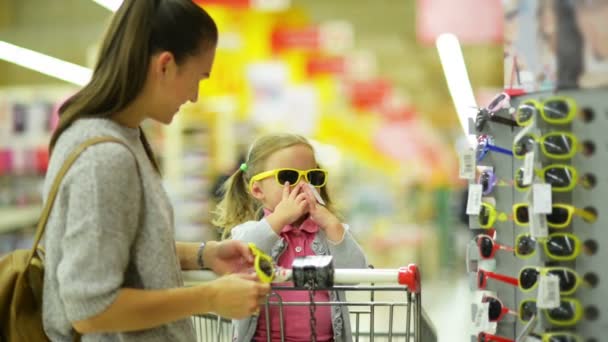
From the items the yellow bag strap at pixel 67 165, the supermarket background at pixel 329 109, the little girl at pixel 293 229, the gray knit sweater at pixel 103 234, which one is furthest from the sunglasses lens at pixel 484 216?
the supermarket background at pixel 329 109

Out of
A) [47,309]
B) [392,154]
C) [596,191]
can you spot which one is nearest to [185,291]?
[47,309]

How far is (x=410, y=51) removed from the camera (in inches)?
548

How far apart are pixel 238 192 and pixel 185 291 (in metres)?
1.34

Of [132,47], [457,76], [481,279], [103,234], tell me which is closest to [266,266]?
[103,234]

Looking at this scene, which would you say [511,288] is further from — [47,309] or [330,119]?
[330,119]

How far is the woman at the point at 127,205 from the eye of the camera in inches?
69.1

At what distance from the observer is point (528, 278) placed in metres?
2.11

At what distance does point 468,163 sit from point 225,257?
72 centimetres

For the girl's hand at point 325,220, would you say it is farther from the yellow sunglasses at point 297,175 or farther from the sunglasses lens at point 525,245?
the sunglasses lens at point 525,245

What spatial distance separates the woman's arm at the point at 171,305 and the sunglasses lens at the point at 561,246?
685mm

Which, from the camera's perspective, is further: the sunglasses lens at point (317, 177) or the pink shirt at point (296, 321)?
the sunglasses lens at point (317, 177)

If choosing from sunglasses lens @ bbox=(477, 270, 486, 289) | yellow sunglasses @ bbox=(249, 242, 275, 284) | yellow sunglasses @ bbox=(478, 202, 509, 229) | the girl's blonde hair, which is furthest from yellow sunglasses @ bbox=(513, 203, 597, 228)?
the girl's blonde hair

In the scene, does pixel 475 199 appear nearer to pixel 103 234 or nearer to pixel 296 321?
pixel 296 321

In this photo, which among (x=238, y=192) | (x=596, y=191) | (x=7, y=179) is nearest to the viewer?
(x=596, y=191)
